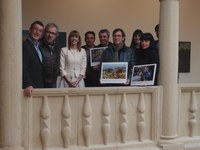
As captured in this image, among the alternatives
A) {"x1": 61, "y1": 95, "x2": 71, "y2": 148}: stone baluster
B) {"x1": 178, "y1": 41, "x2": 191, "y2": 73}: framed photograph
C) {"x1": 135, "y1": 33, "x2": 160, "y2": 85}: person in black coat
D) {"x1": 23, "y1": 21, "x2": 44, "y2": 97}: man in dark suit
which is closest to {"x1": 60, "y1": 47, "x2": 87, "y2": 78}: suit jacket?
{"x1": 23, "y1": 21, "x2": 44, "y2": 97}: man in dark suit

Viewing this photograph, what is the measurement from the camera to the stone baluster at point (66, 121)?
5582 millimetres

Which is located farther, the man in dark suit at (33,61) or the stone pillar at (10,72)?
the man in dark suit at (33,61)

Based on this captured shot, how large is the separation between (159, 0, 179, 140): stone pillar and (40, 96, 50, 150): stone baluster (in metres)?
1.82

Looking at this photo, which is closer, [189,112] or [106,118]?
[106,118]

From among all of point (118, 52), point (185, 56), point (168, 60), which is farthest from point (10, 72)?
point (185, 56)

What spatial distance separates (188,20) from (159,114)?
5.42 meters

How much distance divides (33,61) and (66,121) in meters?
0.94

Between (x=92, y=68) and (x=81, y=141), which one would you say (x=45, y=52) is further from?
(x=81, y=141)

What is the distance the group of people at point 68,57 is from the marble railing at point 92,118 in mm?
288

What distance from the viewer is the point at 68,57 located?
6027 mm

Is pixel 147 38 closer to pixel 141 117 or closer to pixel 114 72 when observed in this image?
pixel 114 72

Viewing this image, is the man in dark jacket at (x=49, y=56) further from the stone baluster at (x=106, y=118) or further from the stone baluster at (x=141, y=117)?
the stone baluster at (x=141, y=117)

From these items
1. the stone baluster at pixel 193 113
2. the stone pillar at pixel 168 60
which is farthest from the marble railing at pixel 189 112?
the stone pillar at pixel 168 60

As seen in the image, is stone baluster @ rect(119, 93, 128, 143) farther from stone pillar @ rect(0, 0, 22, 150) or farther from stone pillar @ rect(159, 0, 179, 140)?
stone pillar @ rect(0, 0, 22, 150)
